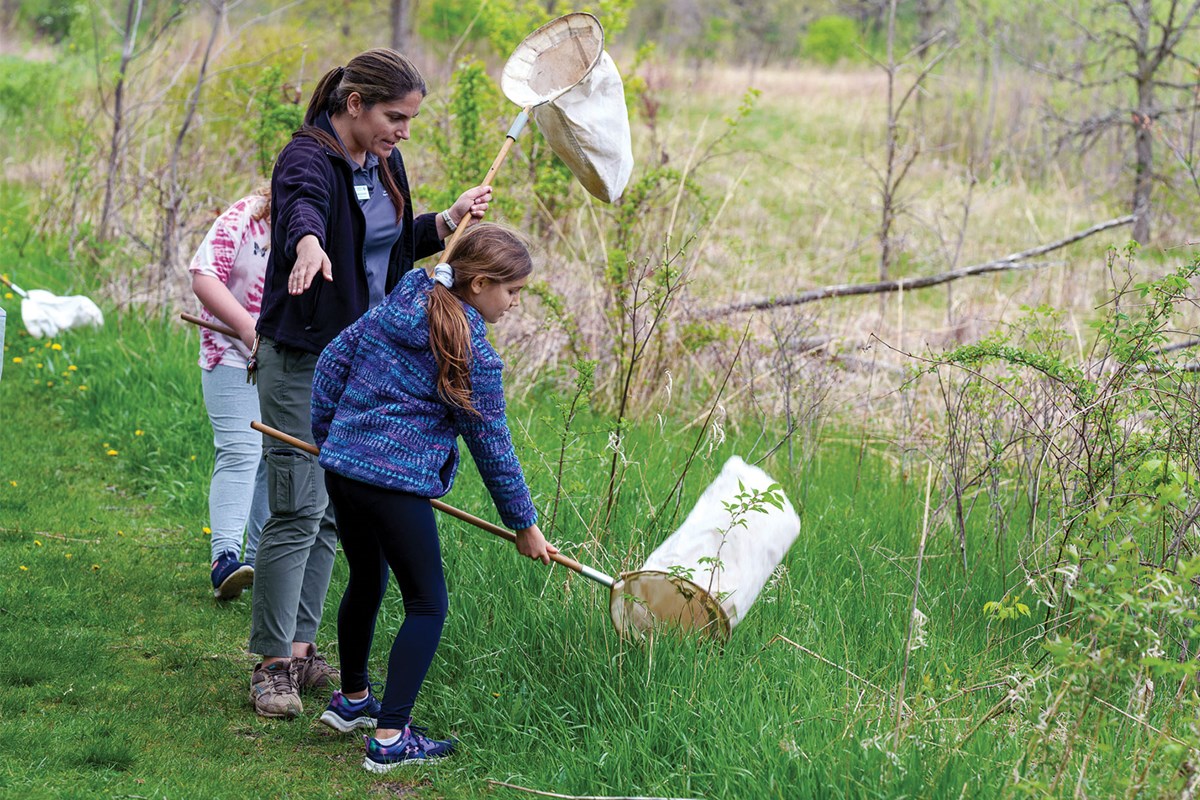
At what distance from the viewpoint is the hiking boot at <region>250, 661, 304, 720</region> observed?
11.5ft

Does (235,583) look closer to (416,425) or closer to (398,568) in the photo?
(398,568)

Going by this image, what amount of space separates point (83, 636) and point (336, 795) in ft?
4.43

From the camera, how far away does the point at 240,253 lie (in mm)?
4004

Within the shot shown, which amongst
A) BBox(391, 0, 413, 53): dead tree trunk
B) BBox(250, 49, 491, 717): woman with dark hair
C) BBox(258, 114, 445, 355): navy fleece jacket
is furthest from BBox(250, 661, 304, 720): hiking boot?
BBox(391, 0, 413, 53): dead tree trunk

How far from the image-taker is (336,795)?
308cm

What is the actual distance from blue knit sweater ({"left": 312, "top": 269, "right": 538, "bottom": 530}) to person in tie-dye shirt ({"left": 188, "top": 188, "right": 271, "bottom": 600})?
0.90m

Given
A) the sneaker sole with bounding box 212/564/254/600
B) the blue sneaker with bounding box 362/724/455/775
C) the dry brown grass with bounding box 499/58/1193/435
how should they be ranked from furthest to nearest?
the dry brown grass with bounding box 499/58/1193/435 < the sneaker sole with bounding box 212/564/254/600 < the blue sneaker with bounding box 362/724/455/775

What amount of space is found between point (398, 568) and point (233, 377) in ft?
4.47

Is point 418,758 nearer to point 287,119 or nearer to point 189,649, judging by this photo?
point 189,649

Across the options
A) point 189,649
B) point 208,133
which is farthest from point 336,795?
point 208,133

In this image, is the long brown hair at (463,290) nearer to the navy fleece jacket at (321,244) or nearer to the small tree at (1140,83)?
the navy fleece jacket at (321,244)

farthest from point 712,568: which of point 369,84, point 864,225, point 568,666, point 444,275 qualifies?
point 864,225

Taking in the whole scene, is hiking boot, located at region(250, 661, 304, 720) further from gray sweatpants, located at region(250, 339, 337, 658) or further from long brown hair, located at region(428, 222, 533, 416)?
long brown hair, located at region(428, 222, 533, 416)

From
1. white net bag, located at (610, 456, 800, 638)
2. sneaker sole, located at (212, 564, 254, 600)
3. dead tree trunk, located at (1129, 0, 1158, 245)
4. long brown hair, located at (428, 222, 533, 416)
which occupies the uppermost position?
dead tree trunk, located at (1129, 0, 1158, 245)
